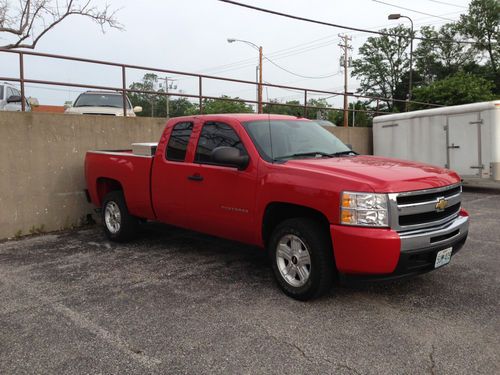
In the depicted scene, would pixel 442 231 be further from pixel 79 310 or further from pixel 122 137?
pixel 122 137

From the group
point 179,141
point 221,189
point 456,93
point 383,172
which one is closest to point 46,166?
point 179,141

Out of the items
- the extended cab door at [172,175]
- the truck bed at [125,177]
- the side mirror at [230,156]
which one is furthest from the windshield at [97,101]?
the side mirror at [230,156]

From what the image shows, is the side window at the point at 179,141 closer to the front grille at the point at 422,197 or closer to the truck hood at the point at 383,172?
the truck hood at the point at 383,172

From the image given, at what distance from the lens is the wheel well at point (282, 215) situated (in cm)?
437

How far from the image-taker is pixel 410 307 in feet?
13.9

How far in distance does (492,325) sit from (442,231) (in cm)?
87

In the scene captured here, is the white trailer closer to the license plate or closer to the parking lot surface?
the parking lot surface

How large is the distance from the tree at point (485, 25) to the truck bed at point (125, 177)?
57.6m

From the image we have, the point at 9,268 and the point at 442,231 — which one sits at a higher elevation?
the point at 442,231

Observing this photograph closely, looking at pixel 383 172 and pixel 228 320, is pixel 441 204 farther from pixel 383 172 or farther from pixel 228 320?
pixel 228 320

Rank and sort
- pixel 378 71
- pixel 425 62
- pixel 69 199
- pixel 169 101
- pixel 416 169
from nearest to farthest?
1. pixel 416 169
2. pixel 69 199
3. pixel 169 101
4. pixel 425 62
5. pixel 378 71

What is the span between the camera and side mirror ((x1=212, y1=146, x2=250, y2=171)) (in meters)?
4.66

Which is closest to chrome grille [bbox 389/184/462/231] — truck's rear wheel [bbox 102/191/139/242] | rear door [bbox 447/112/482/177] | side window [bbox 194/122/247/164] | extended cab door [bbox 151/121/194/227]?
side window [bbox 194/122/247/164]

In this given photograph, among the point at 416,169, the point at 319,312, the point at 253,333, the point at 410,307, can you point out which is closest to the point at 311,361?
the point at 253,333
